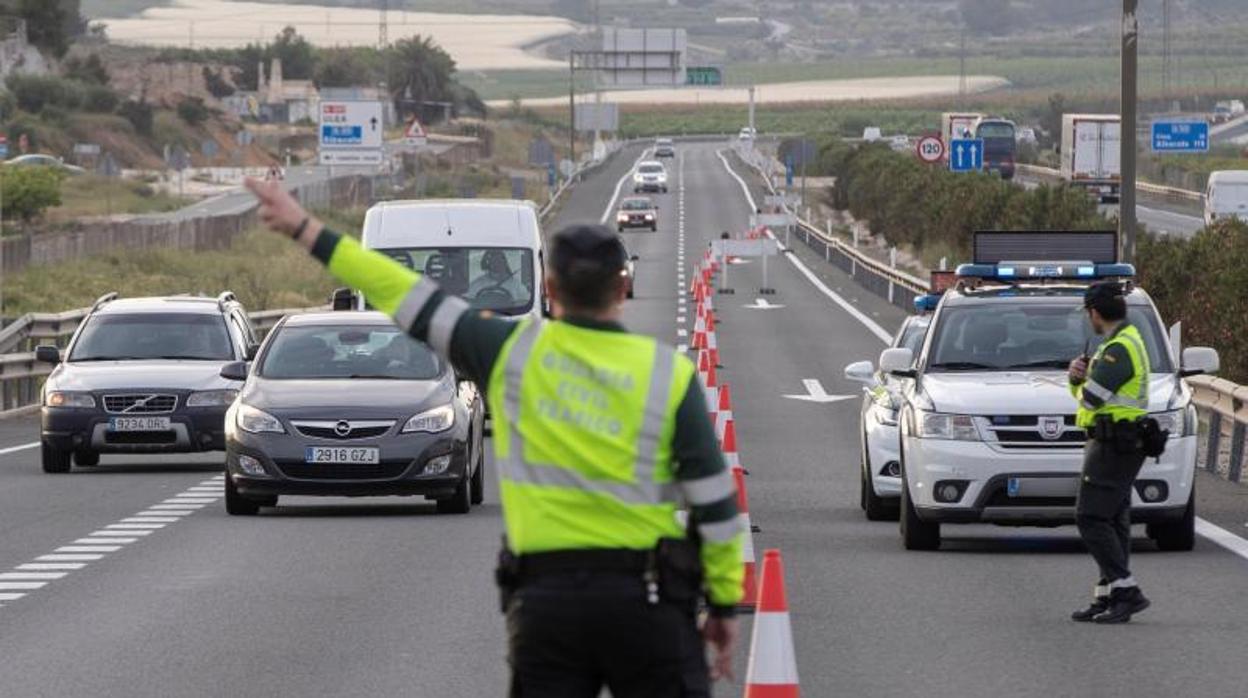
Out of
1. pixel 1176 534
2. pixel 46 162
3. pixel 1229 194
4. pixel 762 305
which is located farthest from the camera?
pixel 46 162

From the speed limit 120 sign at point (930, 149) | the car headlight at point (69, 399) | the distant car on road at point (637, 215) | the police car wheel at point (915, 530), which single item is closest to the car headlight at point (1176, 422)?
the police car wheel at point (915, 530)

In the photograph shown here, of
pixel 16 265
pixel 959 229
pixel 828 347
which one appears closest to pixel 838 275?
pixel 959 229

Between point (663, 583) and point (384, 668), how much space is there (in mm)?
5871

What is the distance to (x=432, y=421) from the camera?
63.4 feet

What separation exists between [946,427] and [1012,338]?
144 cm

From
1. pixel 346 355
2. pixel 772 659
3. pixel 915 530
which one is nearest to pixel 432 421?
pixel 346 355

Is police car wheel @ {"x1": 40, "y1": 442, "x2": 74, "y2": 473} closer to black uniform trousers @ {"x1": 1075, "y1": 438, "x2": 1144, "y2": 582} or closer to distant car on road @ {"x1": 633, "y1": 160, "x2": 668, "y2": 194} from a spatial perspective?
black uniform trousers @ {"x1": 1075, "y1": 438, "x2": 1144, "y2": 582}

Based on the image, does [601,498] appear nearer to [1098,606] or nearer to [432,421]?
[1098,606]

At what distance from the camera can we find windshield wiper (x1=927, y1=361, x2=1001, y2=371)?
1741cm

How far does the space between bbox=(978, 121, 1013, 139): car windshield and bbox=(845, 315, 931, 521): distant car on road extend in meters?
104

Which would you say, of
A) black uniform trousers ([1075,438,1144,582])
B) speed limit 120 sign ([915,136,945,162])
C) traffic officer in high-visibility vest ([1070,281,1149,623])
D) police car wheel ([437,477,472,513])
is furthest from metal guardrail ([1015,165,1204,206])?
black uniform trousers ([1075,438,1144,582])

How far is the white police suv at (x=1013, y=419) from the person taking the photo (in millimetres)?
16297

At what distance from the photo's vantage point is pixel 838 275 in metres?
75.1

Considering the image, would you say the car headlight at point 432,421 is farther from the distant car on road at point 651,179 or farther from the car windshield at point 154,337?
the distant car on road at point 651,179
